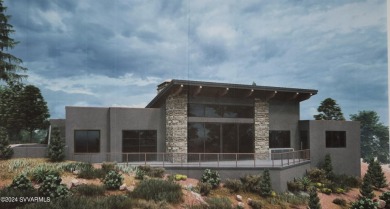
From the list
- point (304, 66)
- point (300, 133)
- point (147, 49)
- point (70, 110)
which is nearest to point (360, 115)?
point (304, 66)

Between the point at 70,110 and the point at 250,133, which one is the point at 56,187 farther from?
the point at 250,133

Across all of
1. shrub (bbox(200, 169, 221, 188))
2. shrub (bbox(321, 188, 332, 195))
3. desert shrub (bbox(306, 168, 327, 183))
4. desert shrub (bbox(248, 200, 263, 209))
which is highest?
shrub (bbox(200, 169, 221, 188))

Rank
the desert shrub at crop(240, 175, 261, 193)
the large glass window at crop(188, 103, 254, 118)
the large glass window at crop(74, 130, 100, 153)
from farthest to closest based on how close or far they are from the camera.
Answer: the large glass window at crop(188, 103, 254, 118)
the large glass window at crop(74, 130, 100, 153)
the desert shrub at crop(240, 175, 261, 193)

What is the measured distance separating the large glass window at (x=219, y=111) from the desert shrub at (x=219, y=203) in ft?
20.8

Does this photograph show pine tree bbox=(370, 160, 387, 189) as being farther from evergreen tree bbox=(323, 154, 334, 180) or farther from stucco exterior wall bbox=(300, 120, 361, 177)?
evergreen tree bbox=(323, 154, 334, 180)

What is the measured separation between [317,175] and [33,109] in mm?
24588

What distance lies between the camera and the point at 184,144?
1650 cm

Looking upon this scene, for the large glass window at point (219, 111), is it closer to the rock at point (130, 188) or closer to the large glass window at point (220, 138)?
the large glass window at point (220, 138)

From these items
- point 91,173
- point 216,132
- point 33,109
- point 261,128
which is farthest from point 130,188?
point 33,109

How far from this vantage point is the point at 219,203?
1109 cm

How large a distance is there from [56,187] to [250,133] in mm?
12270

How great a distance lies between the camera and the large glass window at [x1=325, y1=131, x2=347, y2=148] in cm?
1873

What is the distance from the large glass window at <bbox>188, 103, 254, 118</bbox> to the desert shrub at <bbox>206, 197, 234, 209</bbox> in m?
6.34

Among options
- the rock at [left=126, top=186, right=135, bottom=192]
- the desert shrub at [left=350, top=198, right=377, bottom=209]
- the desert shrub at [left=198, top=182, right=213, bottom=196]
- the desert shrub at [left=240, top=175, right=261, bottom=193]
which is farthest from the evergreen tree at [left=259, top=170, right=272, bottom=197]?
the rock at [left=126, top=186, right=135, bottom=192]
